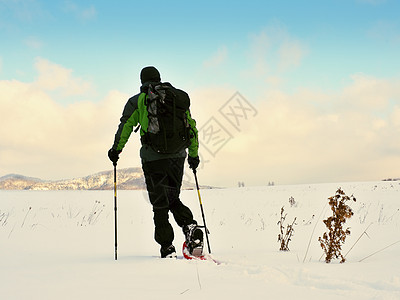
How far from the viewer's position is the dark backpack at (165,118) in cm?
385

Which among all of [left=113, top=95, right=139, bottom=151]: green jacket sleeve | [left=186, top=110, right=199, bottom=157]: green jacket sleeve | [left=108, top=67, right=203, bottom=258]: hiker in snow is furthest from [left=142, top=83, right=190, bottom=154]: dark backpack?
[left=113, top=95, right=139, bottom=151]: green jacket sleeve

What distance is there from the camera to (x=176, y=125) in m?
3.92

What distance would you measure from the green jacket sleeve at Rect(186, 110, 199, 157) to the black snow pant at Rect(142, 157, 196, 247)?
32 cm

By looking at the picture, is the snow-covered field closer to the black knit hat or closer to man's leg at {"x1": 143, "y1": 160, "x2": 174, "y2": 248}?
man's leg at {"x1": 143, "y1": 160, "x2": 174, "y2": 248}

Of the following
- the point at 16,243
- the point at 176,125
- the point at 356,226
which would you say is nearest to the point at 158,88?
the point at 176,125

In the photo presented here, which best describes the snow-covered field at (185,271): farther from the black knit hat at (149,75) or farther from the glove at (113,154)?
the black knit hat at (149,75)

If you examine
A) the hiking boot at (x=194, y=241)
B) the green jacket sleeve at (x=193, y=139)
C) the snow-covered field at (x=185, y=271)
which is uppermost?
the green jacket sleeve at (x=193, y=139)

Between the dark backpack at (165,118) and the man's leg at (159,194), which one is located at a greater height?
the dark backpack at (165,118)

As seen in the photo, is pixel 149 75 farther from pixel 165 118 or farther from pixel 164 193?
pixel 164 193

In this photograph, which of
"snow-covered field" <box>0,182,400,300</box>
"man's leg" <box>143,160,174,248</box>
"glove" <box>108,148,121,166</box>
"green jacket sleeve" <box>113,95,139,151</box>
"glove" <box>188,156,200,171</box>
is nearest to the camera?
"snow-covered field" <box>0,182,400,300</box>

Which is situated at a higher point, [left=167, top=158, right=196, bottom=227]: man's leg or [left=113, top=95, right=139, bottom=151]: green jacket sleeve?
[left=113, top=95, right=139, bottom=151]: green jacket sleeve

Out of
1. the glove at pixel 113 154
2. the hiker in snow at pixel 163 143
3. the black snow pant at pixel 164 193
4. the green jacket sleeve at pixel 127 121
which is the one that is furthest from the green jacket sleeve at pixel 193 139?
the glove at pixel 113 154

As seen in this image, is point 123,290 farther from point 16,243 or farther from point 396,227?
point 396,227

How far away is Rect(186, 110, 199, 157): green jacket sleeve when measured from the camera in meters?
4.20
